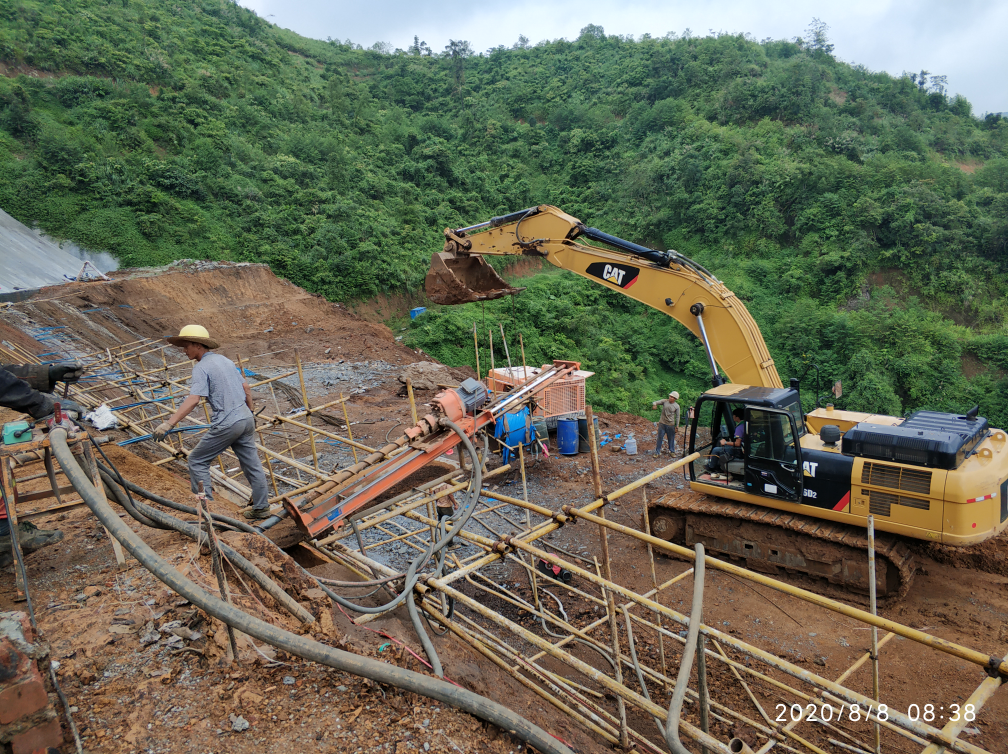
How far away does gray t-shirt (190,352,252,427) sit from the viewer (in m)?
4.37

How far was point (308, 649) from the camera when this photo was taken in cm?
247

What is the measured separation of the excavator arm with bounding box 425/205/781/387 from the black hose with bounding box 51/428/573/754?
5608 millimetres

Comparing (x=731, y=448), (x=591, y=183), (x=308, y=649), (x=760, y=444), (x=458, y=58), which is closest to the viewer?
(x=308, y=649)

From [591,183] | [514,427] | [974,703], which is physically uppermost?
[591,183]

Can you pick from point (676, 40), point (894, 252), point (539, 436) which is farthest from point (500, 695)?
point (676, 40)

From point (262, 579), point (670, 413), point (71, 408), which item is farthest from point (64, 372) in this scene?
point (670, 413)

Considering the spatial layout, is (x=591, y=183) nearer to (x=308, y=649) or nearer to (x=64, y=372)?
(x=64, y=372)

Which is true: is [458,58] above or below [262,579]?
above

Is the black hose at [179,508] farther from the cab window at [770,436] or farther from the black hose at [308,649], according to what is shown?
the cab window at [770,436]

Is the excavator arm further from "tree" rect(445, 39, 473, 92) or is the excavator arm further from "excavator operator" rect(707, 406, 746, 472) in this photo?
"tree" rect(445, 39, 473, 92)

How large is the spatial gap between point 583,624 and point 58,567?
490 cm

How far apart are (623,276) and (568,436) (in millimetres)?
4454

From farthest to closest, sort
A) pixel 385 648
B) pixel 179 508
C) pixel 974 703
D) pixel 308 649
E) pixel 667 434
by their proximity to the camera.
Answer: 1. pixel 667 434
2. pixel 179 508
3. pixel 385 648
4. pixel 308 649
5. pixel 974 703

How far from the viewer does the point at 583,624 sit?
628 centimetres
